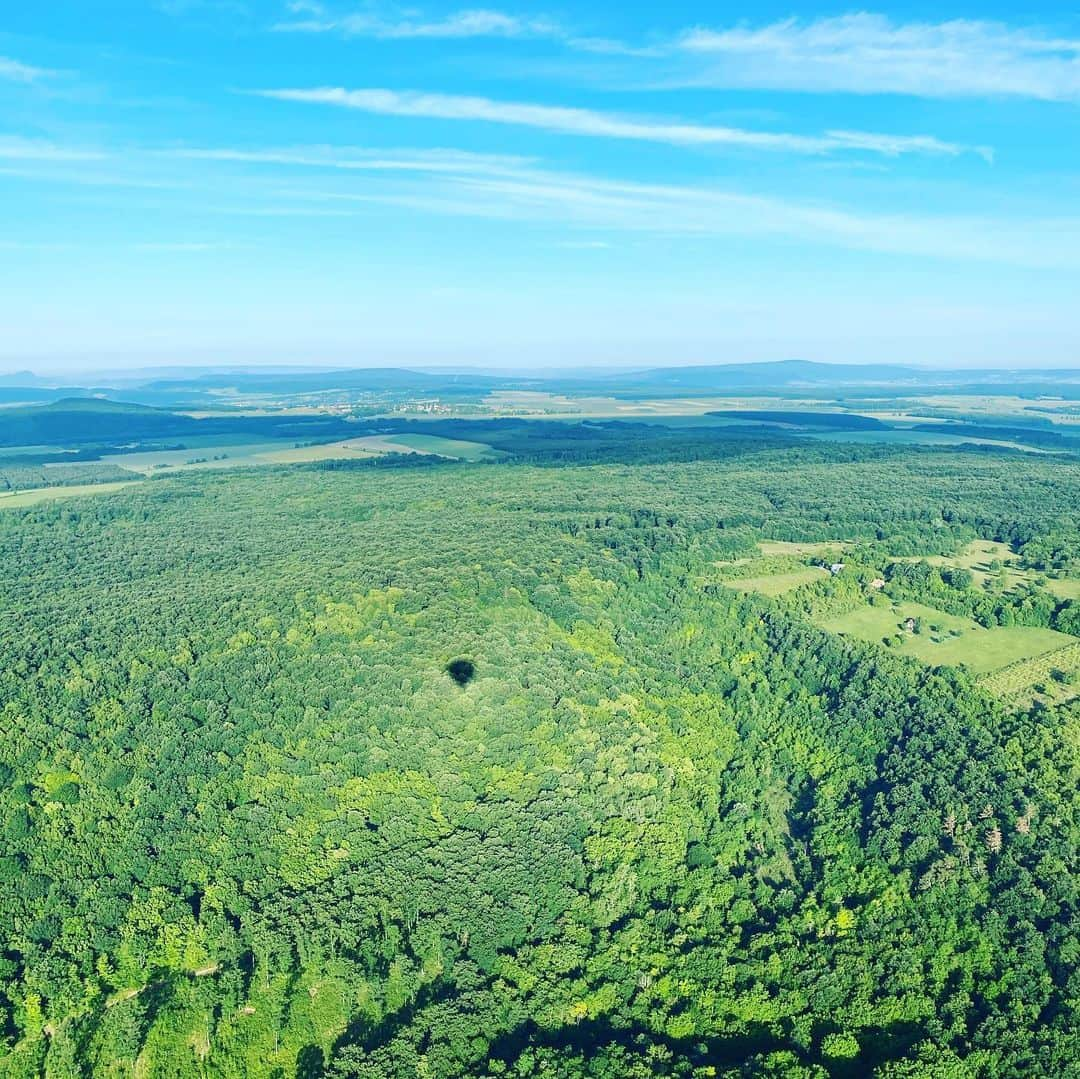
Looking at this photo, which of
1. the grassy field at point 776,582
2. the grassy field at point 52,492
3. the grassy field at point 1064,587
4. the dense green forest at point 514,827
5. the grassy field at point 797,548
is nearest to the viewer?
the dense green forest at point 514,827

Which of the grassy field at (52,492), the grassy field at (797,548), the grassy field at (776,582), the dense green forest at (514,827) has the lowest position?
the dense green forest at (514,827)

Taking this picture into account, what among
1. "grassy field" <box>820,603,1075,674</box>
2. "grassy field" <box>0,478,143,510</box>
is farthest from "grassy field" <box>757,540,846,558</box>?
"grassy field" <box>0,478,143,510</box>

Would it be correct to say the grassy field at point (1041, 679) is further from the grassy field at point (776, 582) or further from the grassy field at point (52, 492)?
the grassy field at point (52, 492)

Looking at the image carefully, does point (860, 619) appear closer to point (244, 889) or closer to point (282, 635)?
point (282, 635)

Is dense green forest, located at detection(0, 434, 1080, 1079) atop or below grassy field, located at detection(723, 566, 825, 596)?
below

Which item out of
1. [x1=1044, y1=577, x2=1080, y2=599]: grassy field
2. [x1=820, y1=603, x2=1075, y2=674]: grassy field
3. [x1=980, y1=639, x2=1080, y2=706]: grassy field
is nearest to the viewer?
[x1=980, y1=639, x2=1080, y2=706]: grassy field

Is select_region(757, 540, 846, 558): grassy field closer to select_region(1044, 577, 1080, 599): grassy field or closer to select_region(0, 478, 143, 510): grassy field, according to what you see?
select_region(1044, 577, 1080, 599): grassy field

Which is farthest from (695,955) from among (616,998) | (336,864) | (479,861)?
(336,864)

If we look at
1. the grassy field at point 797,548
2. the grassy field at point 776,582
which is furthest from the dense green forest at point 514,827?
the grassy field at point 797,548
